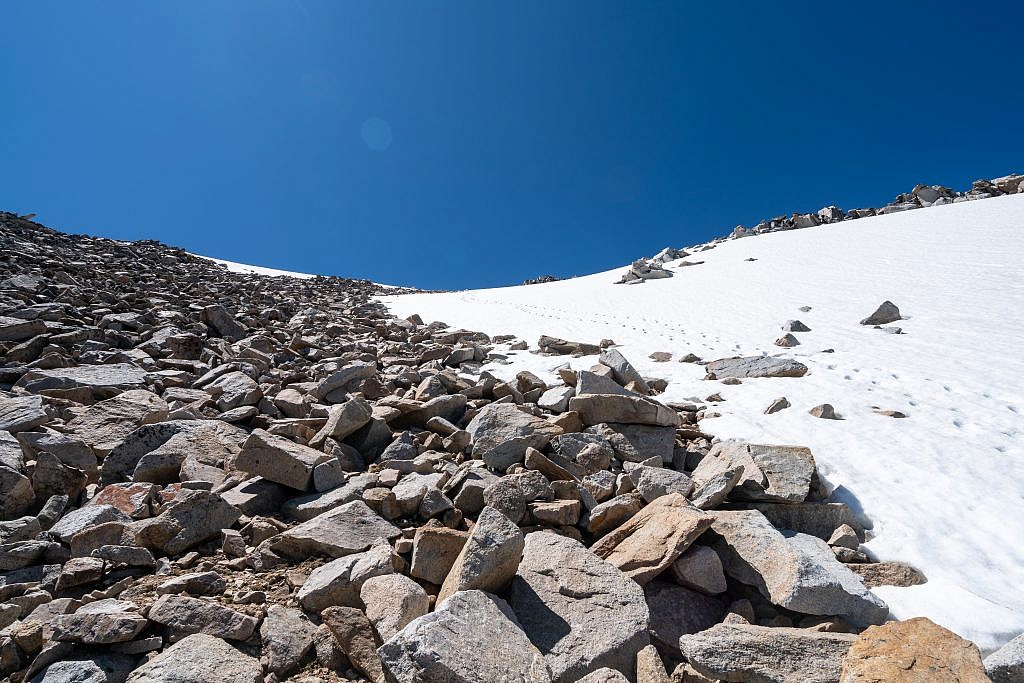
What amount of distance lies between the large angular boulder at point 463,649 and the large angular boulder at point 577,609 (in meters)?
0.23

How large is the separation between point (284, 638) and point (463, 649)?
1.13 metres

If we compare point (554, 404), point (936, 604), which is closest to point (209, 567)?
point (554, 404)

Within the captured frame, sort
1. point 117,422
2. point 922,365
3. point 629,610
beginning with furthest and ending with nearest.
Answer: point 922,365
point 117,422
point 629,610

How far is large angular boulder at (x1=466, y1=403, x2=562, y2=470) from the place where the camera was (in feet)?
16.0

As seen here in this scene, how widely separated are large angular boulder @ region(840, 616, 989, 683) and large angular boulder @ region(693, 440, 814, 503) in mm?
1840

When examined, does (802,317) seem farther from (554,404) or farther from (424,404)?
(424,404)

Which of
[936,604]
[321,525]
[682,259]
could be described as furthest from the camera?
[682,259]

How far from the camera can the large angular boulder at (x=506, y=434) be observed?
16.0ft

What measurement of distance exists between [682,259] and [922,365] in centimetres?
2544

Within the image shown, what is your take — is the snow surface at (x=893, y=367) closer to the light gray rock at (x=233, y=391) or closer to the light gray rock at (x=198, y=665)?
the light gray rock at (x=198, y=665)

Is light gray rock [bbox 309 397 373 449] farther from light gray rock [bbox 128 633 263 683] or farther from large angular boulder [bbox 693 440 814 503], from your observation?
large angular boulder [bbox 693 440 814 503]

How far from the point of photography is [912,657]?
2102 millimetres

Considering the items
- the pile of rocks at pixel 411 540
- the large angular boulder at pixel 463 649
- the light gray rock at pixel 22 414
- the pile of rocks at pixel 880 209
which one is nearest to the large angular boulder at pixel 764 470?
the pile of rocks at pixel 411 540

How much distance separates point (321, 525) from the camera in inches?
143
